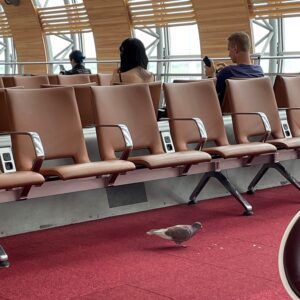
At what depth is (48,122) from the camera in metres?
4.61

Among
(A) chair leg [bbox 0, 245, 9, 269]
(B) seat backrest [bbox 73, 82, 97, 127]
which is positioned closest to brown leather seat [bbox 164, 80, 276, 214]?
(B) seat backrest [bbox 73, 82, 97, 127]

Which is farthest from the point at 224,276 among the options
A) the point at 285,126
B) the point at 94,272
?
the point at 285,126

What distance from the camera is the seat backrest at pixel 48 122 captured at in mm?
4406

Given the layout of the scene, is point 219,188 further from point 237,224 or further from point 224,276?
point 224,276

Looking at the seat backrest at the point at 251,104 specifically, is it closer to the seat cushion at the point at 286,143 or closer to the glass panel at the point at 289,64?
the seat cushion at the point at 286,143

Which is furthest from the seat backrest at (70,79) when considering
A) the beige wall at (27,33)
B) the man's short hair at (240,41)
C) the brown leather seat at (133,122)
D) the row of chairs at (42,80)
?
the beige wall at (27,33)

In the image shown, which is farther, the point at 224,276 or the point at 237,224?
the point at 237,224

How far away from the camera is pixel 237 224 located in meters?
4.86

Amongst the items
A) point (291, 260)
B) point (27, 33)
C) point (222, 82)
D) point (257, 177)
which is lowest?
point (257, 177)

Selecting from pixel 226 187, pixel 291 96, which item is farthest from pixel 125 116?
pixel 291 96

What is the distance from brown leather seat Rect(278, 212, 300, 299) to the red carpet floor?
5.44 ft

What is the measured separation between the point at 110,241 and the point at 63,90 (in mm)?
1096

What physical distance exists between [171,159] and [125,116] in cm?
54

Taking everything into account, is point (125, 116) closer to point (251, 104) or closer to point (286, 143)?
point (251, 104)
